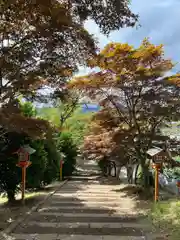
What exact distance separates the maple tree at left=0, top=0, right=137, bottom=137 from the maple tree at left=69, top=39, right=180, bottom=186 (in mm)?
1285

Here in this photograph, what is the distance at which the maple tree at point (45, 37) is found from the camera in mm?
6242

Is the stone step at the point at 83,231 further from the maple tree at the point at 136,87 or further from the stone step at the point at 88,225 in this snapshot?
the maple tree at the point at 136,87

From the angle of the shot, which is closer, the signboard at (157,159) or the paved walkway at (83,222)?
the paved walkway at (83,222)

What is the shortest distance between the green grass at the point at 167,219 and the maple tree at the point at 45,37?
3579mm

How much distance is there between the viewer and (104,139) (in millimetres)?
11141

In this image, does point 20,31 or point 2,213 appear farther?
point 2,213

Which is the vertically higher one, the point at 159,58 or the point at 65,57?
the point at 159,58

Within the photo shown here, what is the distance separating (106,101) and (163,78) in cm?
211

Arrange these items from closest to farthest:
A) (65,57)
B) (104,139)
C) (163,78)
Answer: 1. (65,57)
2. (163,78)
3. (104,139)

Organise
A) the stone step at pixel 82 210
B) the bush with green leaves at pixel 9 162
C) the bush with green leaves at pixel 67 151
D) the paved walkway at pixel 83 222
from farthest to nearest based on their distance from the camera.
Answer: the bush with green leaves at pixel 67 151, the bush with green leaves at pixel 9 162, the stone step at pixel 82 210, the paved walkway at pixel 83 222

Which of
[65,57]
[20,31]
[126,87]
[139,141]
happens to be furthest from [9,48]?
[139,141]

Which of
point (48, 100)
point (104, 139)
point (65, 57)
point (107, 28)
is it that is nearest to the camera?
point (107, 28)

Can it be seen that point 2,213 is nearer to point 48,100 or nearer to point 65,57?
point 48,100

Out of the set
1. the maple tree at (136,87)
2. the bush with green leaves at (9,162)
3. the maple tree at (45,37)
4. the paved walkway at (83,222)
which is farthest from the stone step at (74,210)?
the maple tree at (136,87)
